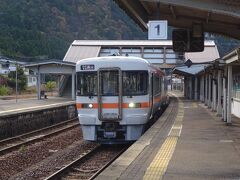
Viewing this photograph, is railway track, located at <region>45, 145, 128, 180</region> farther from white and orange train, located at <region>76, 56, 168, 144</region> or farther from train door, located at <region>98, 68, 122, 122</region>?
train door, located at <region>98, 68, 122, 122</region>

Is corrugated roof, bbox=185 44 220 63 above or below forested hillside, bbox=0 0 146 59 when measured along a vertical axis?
below

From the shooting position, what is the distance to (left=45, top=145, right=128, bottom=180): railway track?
1035 cm

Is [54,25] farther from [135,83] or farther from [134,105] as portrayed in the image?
[134,105]

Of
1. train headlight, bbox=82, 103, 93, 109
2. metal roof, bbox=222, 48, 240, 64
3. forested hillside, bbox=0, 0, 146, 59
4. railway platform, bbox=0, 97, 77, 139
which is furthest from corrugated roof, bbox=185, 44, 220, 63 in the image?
train headlight, bbox=82, 103, 93, 109

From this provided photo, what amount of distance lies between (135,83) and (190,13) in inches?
176

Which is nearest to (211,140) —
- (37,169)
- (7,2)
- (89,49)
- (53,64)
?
(37,169)

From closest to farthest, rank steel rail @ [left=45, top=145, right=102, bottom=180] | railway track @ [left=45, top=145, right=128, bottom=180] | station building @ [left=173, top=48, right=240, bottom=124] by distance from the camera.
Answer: steel rail @ [left=45, top=145, right=102, bottom=180] < railway track @ [left=45, top=145, right=128, bottom=180] < station building @ [left=173, top=48, right=240, bottom=124]

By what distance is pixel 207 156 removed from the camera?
10.4m

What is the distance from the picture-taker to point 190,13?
32.4 ft

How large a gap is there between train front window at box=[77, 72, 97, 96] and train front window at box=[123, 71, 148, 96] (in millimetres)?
882

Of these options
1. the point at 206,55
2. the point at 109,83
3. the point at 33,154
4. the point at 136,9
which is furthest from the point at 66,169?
the point at 206,55

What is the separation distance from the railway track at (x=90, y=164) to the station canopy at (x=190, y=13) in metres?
3.29

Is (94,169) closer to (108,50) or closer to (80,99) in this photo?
(80,99)

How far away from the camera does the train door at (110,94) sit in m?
13.6
